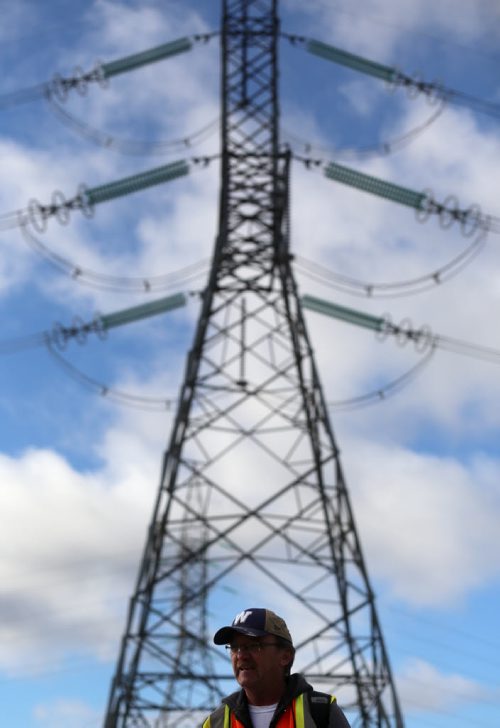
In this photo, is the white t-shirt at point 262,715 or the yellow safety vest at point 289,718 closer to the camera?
the yellow safety vest at point 289,718

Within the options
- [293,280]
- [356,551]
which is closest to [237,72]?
[293,280]

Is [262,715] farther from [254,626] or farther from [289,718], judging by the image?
[254,626]

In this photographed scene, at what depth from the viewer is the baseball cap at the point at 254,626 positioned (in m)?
3.35

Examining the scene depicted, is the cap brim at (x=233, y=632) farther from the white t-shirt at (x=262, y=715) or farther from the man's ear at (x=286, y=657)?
the white t-shirt at (x=262, y=715)

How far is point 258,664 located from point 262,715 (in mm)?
176

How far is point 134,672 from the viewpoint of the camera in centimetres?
1652

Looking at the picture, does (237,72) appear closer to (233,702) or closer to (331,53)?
(331,53)

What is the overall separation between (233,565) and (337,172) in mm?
9343

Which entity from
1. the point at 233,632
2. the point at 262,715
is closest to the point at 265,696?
the point at 262,715

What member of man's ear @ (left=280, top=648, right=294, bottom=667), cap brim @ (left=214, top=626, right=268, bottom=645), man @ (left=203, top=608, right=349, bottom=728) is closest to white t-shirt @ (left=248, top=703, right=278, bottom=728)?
man @ (left=203, top=608, right=349, bottom=728)

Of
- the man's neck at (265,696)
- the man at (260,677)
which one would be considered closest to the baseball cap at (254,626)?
the man at (260,677)

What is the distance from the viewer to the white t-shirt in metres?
3.34

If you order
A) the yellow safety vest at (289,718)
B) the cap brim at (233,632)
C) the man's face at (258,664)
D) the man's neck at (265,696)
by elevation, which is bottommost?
the yellow safety vest at (289,718)

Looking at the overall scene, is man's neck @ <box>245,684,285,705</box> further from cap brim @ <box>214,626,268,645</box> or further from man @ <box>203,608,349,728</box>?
cap brim @ <box>214,626,268,645</box>
